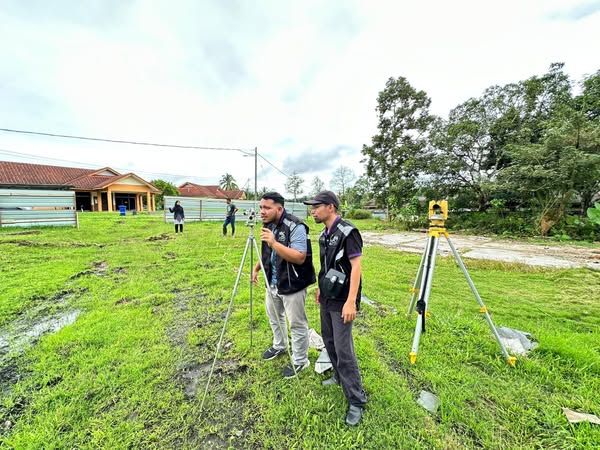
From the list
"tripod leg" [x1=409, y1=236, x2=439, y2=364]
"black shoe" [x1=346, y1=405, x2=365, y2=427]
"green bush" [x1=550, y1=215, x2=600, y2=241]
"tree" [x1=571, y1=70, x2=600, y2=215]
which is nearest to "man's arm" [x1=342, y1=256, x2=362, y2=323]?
"black shoe" [x1=346, y1=405, x2=365, y2=427]

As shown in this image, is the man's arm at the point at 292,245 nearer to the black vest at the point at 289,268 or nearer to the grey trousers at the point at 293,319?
the black vest at the point at 289,268

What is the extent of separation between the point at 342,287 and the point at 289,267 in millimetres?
546

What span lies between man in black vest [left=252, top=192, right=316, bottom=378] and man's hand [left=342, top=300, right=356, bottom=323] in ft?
1.60

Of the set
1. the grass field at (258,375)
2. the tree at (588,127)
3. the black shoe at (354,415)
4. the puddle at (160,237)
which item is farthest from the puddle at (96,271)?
the tree at (588,127)

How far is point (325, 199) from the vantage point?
75.8 inches

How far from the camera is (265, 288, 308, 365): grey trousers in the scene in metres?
2.17

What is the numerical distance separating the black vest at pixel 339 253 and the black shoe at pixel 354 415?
0.77 meters

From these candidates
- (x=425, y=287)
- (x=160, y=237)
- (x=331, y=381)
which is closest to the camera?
(x=331, y=381)

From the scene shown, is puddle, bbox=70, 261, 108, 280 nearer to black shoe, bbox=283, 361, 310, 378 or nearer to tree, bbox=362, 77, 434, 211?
black shoe, bbox=283, 361, 310, 378

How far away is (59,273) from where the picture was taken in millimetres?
5102

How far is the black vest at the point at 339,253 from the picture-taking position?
5.89 feet

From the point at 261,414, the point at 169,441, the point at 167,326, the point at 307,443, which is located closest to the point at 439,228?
the point at 307,443

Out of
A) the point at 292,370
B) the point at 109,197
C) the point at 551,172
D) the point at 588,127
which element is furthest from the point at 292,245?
the point at 109,197

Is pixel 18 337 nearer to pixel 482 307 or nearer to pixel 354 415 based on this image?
pixel 354 415
